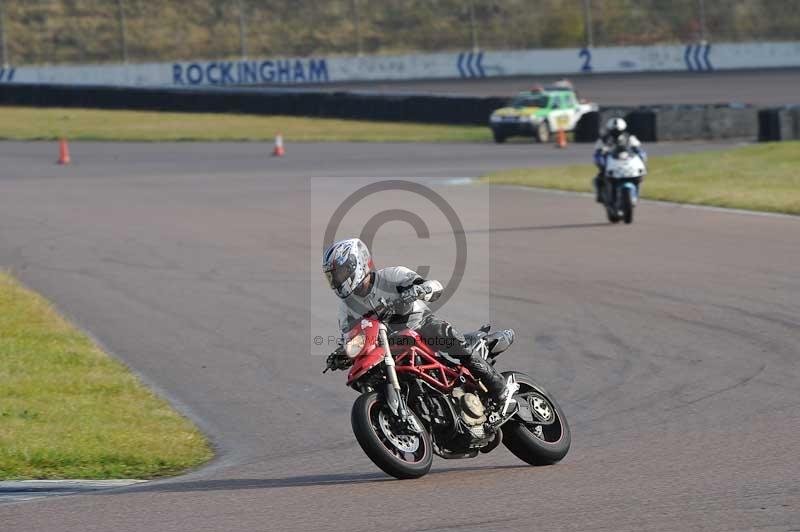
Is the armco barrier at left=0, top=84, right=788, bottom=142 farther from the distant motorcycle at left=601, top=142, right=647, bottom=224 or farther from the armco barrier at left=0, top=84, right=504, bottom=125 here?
the distant motorcycle at left=601, top=142, right=647, bottom=224

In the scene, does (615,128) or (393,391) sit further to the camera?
(615,128)

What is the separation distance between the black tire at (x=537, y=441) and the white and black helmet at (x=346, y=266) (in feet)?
3.86

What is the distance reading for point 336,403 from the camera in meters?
9.77

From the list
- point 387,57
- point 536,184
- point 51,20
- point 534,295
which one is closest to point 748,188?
point 536,184

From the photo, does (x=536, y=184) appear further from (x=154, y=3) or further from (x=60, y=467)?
(x=154, y=3)

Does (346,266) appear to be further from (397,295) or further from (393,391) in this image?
(393,391)

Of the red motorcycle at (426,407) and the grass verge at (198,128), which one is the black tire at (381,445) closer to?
the red motorcycle at (426,407)

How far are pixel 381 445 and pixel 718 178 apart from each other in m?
20.7

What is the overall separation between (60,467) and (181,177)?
22801 mm

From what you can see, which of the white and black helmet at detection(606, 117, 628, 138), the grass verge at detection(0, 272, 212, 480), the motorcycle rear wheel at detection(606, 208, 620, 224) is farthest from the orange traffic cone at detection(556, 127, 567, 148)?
the grass verge at detection(0, 272, 212, 480)

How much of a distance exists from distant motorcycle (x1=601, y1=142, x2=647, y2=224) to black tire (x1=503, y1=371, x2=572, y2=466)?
40.5 feet

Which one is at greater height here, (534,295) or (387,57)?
(387,57)

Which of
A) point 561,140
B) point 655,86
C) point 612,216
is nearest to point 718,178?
point 612,216

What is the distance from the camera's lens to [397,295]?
7.25m
